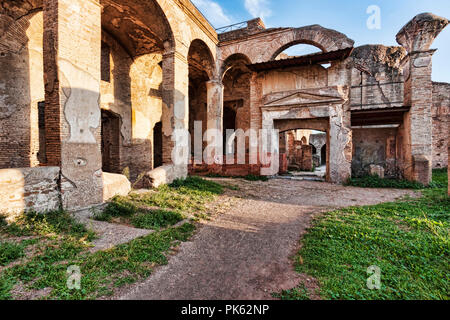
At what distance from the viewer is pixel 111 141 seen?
1059 cm

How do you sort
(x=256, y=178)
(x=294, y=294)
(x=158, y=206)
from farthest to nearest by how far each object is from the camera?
1. (x=256, y=178)
2. (x=158, y=206)
3. (x=294, y=294)

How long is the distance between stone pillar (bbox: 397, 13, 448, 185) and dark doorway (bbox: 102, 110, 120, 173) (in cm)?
1329

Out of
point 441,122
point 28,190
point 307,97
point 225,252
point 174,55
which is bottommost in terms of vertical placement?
point 225,252

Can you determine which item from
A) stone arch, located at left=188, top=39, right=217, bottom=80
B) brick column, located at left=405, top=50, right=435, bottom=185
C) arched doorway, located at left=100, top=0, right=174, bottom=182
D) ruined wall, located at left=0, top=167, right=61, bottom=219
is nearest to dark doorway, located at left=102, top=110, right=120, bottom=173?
arched doorway, located at left=100, top=0, right=174, bottom=182

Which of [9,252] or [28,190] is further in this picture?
[28,190]

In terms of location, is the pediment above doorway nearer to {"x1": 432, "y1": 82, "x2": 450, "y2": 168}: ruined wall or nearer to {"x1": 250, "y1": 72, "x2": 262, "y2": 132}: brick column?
{"x1": 250, "y1": 72, "x2": 262, "y2": 132}: brick column

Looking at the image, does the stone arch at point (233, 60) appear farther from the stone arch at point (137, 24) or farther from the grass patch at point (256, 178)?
the grass patch at point (256, 178)

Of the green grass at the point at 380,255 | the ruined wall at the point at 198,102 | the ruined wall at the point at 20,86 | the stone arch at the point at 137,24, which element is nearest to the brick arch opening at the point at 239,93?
the ruined wall at the point at 198,102

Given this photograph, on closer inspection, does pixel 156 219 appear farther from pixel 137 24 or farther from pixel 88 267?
pixel 137 24

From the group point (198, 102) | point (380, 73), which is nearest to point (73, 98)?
point (198, 102)

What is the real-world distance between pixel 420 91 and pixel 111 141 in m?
14.0

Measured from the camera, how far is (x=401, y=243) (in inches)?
116

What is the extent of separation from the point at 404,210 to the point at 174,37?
8749 mm
